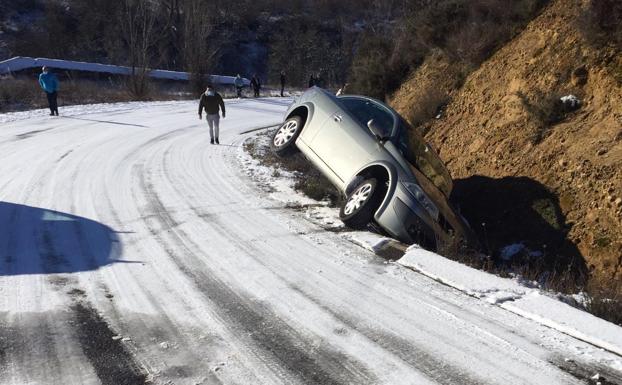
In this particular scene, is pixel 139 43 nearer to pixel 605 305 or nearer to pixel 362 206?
pixel 362 206

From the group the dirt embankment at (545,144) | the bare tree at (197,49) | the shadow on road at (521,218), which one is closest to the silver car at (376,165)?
the shadow on road at (521,218)

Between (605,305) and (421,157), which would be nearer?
(605,305)

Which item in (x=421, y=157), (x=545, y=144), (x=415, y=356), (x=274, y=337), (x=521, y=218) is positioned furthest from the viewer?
(x=545, y=144)

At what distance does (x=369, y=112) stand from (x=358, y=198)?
190cm

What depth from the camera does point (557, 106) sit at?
1041cm

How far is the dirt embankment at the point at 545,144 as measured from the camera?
27.9ft

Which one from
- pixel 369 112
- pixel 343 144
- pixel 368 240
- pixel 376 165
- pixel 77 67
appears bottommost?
pixel 368 240

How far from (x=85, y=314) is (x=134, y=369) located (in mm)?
1068

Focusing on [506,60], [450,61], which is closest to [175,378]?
[506,60]

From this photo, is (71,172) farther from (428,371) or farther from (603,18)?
(603,18)

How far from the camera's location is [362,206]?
7.50 meters

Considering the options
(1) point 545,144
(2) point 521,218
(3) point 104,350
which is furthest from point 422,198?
(3) point 104,350

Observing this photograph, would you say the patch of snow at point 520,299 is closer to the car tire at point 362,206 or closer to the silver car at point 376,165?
the silver car at point 376,165

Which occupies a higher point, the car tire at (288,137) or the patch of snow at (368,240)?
the car tire at (288,137)
